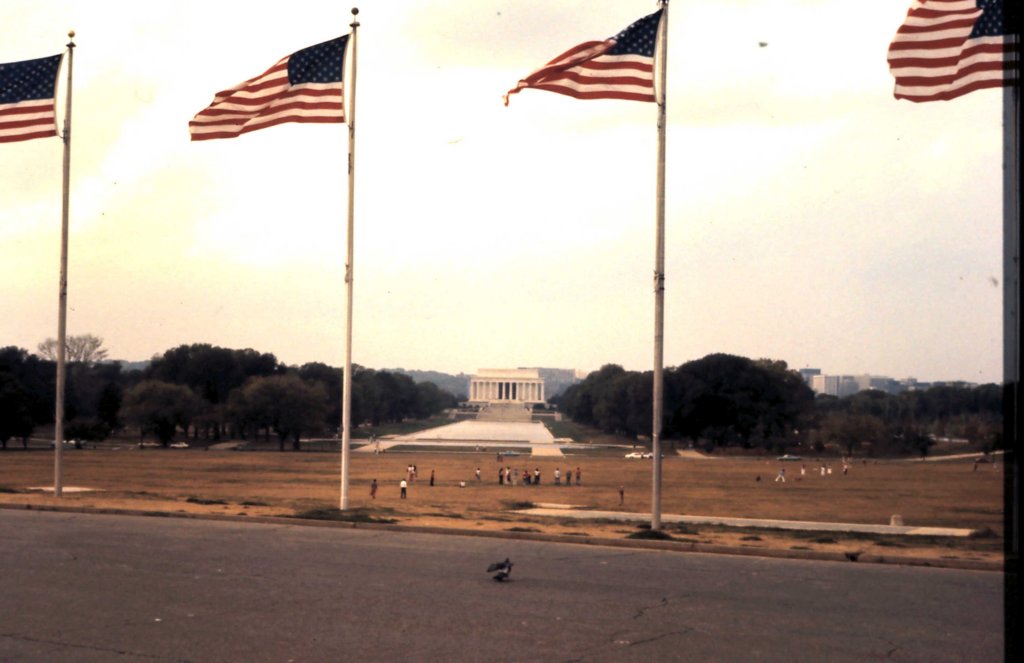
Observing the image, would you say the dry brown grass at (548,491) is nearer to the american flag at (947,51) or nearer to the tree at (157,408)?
the american flag at (947,51)

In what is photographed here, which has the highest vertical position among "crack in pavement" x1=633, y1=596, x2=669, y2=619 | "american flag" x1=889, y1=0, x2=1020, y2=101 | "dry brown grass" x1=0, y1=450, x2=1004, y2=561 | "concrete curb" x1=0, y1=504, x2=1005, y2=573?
"american flag" x1=889, y1=0, x2=1020, y2=101

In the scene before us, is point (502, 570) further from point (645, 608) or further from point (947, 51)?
point (947, 51)

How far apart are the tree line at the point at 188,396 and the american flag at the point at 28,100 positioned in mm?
73866

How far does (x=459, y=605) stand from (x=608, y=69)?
37.9 ft

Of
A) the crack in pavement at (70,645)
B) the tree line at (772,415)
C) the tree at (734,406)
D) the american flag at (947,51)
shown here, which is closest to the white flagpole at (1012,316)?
the crack in pavement at (70,645)

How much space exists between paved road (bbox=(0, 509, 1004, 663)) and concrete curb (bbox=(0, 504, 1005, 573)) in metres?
0.59

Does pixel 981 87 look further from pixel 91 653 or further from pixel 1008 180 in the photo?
pixel 91 653

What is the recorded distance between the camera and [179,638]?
11.7 metres

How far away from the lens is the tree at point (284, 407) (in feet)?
350

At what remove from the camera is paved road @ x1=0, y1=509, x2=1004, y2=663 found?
1130cm

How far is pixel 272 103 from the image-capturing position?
25172 mm

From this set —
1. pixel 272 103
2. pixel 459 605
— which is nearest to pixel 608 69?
pixel 272 103

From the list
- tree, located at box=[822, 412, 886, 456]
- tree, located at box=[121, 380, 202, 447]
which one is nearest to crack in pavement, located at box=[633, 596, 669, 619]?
tree, located at box=[822, 412, 886, 456]

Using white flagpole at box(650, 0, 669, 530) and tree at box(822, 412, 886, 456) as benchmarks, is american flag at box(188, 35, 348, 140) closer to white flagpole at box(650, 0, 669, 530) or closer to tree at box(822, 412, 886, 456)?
white flagpole at box(650, 0, 669, 530)
